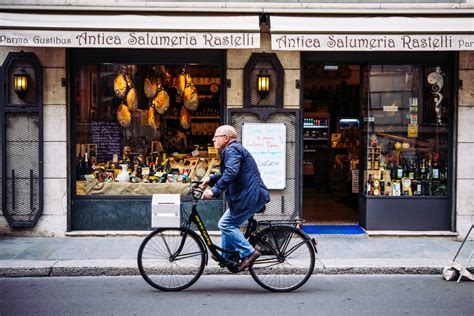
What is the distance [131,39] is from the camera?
30.4 ft

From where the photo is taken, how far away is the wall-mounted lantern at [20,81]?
9.66m

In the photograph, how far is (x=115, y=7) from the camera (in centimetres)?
958

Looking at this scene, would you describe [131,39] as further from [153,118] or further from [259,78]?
[259,78]

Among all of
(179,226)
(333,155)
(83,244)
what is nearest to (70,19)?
(83,244)

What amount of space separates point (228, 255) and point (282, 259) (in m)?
0.64

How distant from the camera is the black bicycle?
6922 mm

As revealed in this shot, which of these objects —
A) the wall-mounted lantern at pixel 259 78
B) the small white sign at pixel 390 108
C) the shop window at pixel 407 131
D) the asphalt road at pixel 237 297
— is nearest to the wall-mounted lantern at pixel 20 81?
the asphalt road at pixel 237 297

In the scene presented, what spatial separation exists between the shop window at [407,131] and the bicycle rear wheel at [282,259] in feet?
12.4

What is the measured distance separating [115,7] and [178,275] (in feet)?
15.6

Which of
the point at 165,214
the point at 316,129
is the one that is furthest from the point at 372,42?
the point at 316,129

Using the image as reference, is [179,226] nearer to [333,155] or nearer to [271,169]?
[271,169]

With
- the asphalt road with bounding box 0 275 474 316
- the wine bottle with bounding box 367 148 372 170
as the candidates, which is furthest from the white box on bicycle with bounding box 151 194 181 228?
the wine bottle with bounding box 367 148 372 170

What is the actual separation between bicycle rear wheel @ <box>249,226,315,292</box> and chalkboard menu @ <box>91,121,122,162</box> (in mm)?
4456

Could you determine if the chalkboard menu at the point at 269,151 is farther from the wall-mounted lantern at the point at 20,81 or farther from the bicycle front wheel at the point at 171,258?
the wall-mounted lantern at the point at 20,81
